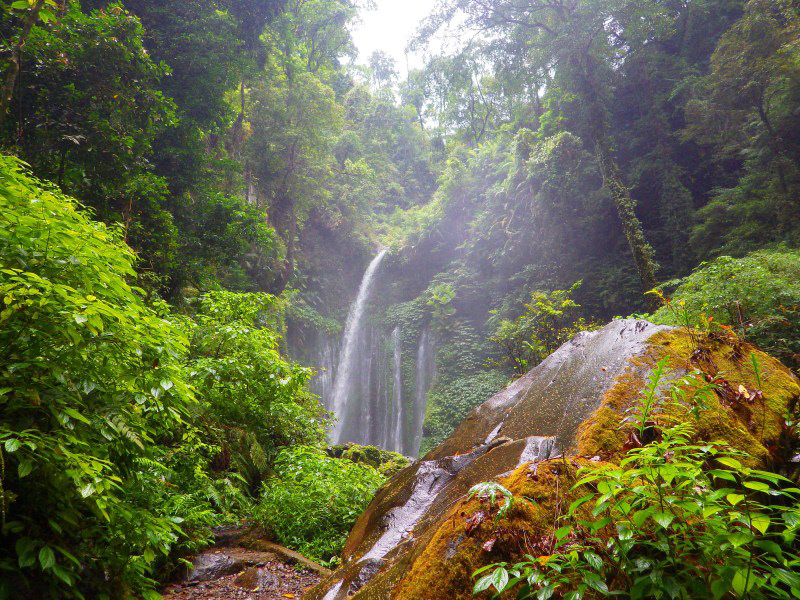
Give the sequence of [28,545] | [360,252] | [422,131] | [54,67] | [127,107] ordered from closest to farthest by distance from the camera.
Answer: [28,545]
[54,67]
[127,107]
[360,252]
[422,131]

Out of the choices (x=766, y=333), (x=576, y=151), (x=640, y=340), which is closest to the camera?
(x=640, y=340)

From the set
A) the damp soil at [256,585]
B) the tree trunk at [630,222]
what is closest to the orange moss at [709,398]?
the damp soil at [256,585]

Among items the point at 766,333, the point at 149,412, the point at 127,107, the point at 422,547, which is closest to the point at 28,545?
the point at 149,412

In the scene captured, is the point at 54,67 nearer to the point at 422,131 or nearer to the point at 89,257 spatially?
the point at 89,257

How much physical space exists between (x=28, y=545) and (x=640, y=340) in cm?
391

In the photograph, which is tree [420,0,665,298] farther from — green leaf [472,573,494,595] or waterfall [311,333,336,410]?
waterfall [311,333,336,410]

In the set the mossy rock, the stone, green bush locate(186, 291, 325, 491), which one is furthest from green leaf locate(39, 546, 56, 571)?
the mossy rock

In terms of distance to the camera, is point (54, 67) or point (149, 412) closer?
point (149, 412)

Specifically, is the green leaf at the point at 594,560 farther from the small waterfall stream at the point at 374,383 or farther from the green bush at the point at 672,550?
the small waterfall stream at the point at 374,383

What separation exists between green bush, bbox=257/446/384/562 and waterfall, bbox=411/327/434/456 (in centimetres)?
1084

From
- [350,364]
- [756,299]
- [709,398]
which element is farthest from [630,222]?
[350,364]

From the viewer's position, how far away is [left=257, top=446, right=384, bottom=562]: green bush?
4.55 metres

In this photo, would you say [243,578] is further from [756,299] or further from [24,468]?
[756,299]

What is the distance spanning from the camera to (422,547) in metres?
1.90
